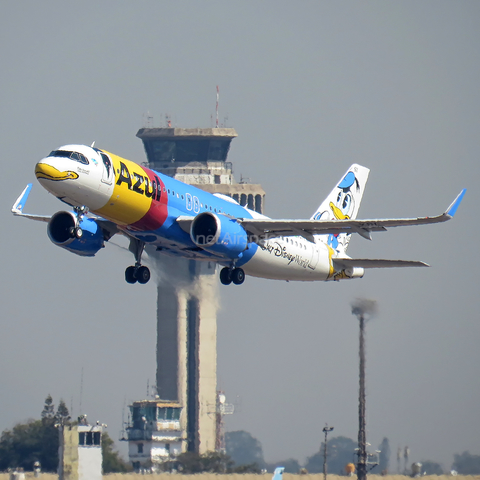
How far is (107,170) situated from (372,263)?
19.6m

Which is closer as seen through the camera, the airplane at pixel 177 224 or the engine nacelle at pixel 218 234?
the airplane at pixel 177 224

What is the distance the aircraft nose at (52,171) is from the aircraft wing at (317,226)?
38.8 ft

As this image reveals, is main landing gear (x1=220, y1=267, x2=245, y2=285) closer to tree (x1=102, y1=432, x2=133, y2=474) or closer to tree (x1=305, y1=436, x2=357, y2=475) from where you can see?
tree (x1=102, y1=432, x2=133, y2=474)

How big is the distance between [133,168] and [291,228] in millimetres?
10266

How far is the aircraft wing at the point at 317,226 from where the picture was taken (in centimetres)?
6794

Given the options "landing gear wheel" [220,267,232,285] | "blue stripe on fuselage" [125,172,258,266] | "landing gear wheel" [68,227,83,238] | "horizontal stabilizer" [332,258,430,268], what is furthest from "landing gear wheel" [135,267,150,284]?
"horizontal stabilizer" [332,258,430,268]

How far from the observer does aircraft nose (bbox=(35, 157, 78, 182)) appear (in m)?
61.1

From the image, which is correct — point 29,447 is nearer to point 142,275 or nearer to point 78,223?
point 142,275

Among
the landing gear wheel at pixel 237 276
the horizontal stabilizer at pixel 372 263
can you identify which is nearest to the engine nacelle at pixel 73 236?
the landing gear wheel at pixel 237 276

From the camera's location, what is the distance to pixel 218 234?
67188 millimetres

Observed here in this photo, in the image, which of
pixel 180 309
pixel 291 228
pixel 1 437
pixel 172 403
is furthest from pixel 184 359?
pixel 291 228

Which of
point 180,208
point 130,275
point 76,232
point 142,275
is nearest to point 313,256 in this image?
point 142,275

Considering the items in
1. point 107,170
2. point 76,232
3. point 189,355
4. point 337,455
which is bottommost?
point 337,455

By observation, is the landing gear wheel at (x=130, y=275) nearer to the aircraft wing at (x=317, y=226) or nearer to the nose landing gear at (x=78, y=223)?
the nose landing gear at (x=78, y=223)
